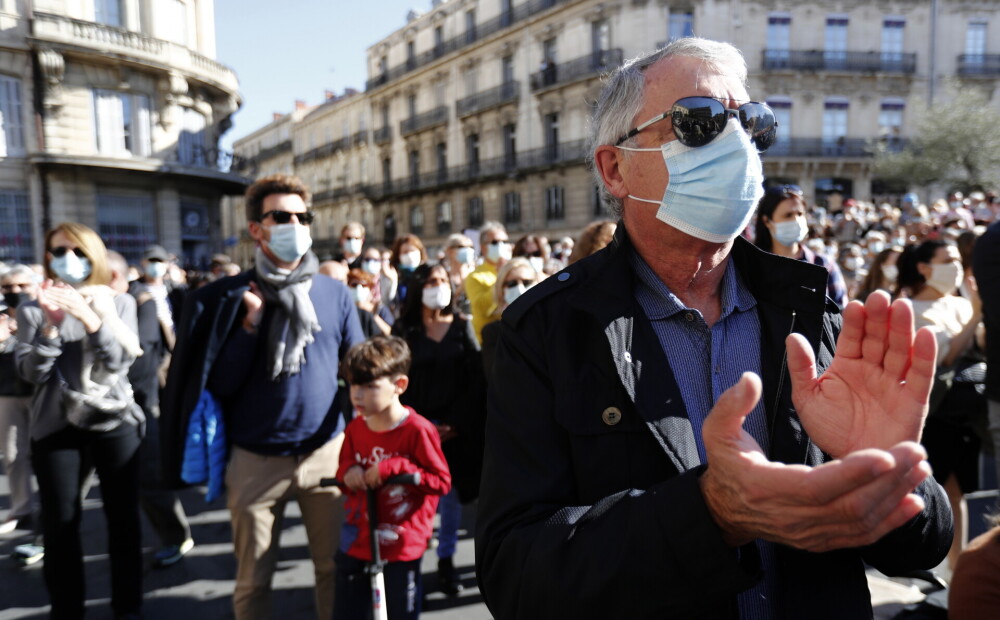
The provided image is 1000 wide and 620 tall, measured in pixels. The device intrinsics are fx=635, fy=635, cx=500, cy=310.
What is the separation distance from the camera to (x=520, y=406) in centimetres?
132

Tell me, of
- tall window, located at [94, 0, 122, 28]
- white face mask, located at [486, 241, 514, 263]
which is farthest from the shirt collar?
tall window, located at [94, 0, 122, 28]

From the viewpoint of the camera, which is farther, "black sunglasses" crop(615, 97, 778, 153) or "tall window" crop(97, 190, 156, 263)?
"tall window" crop(97, 190, 156, 263)

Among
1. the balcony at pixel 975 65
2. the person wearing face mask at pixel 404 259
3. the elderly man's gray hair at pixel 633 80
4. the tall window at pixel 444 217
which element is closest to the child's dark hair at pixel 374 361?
the elderly man's gray hair at pixel 633 80

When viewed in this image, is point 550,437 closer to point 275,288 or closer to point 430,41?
point 275,288

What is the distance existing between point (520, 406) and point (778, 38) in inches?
1215

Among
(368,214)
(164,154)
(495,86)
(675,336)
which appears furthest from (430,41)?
(675,336)

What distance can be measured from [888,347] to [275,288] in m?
2.59

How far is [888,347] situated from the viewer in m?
1.17

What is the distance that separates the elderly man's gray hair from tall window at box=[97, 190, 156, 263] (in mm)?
22564

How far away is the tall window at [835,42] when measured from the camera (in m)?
27.3

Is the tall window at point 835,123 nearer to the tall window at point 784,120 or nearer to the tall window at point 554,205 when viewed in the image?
the tall window at point 784,120

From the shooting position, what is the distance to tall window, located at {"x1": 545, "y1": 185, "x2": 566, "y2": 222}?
29.8m

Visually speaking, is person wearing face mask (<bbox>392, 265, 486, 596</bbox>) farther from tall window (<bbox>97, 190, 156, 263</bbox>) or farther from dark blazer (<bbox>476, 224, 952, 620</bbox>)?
tall window (<bbox>97, 190, 156, 263</bbox>)

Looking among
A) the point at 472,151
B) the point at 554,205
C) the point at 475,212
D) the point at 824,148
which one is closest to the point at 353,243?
the point at 554,205
